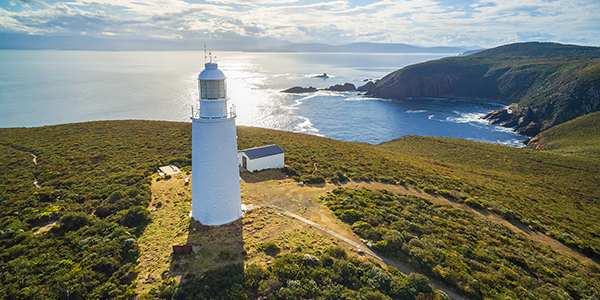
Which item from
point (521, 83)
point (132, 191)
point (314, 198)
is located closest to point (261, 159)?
point (314, 198)

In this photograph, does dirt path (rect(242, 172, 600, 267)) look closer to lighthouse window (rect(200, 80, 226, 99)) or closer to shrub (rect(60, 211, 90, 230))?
lighthouse window (rect(200, 80, 226, 99))

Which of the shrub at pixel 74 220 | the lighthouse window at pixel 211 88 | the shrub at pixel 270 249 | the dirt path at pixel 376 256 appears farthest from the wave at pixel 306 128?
the shrub at pixel 74 220

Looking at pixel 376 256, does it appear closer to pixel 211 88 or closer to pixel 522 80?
→ pixel 211 88

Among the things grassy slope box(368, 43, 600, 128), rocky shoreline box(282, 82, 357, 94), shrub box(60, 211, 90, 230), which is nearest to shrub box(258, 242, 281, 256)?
shrub box(60, 211, 90, 230)

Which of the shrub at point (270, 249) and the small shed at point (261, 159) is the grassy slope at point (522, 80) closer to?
the small shed at point (261, 159)

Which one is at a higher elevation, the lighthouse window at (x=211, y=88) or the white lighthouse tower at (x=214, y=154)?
the lighthouse window at (x=211, y=88)

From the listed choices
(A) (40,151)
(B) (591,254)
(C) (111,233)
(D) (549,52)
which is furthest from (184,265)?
(D) (549,52)
